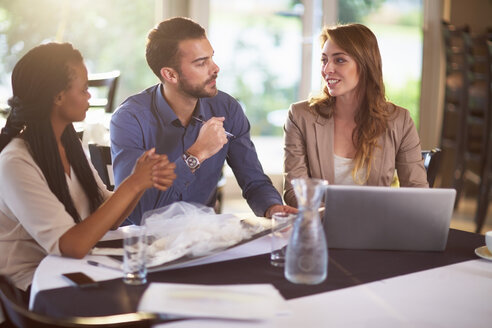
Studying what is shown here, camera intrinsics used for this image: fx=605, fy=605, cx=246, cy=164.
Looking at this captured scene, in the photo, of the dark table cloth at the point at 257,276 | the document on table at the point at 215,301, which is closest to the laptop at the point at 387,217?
the dark table cloth at the point at 257,276

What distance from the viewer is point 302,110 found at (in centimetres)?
223

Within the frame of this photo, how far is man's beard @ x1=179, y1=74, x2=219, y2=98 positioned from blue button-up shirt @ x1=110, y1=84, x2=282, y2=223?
71 millimetres

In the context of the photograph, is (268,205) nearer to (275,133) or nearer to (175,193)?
(175,193)

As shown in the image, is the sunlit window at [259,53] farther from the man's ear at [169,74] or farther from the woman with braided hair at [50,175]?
the woman with braided hair at [50,175]

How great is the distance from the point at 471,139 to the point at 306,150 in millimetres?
2554

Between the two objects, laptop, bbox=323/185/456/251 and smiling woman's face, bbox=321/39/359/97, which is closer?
laptop, bbox=323/185/456/251

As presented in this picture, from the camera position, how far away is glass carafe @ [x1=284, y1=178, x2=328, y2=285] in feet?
3.59

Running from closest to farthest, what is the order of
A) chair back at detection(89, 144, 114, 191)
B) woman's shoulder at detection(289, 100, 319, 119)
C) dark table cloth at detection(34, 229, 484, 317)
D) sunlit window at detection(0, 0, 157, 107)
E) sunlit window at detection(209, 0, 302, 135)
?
dark table cloth at detection(34, 229, 484, 317) < chair back at detection(89, 144, 114, 191) < woman's shoulder at detection(289, 100, 319, 119) < sunlit window at detection(0, 0, 157, 107) < sunlit window at detection(209, 0, 302, 135)

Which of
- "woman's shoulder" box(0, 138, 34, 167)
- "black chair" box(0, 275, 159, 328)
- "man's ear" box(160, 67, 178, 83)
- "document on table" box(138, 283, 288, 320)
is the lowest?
"black chair" box(0, 275, 159, 328)

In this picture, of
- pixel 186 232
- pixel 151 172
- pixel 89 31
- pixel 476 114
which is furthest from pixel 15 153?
pixel 476 114

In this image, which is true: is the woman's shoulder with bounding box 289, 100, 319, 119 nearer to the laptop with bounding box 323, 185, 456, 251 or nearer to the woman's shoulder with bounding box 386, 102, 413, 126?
the woman's shoulder with bounding box 386, 102, 413, 126

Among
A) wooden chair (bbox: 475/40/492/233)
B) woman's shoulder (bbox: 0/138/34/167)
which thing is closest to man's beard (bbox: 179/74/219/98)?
woman's shoulder (bbox: 0/138/34/167)

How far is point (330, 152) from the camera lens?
85.4 inches

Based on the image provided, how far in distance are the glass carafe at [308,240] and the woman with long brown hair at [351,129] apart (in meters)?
0.96
